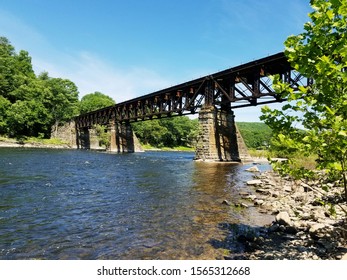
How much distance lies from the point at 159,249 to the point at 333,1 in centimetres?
647

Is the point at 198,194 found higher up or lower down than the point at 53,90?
lower down

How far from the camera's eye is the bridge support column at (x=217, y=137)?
37.9m

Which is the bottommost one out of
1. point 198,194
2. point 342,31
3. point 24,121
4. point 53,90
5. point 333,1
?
point 198,194

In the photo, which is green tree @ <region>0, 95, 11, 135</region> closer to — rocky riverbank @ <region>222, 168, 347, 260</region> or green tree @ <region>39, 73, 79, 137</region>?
green tree @ <region>39, 73, 79, 137</region>

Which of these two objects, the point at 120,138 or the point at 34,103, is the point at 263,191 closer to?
the point at 120,138

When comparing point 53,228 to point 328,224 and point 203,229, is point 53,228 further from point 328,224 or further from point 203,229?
point 328,224

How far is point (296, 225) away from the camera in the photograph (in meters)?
8.41

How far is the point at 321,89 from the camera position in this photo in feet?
14.6

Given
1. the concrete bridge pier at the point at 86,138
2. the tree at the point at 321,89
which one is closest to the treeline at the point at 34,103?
the concrete bridge pier at the point at 86,138

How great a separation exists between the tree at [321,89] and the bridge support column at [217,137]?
32881 millimetres

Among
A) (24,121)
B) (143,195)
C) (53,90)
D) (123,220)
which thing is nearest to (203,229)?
(123,220)

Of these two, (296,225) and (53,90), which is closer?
(296,225)
